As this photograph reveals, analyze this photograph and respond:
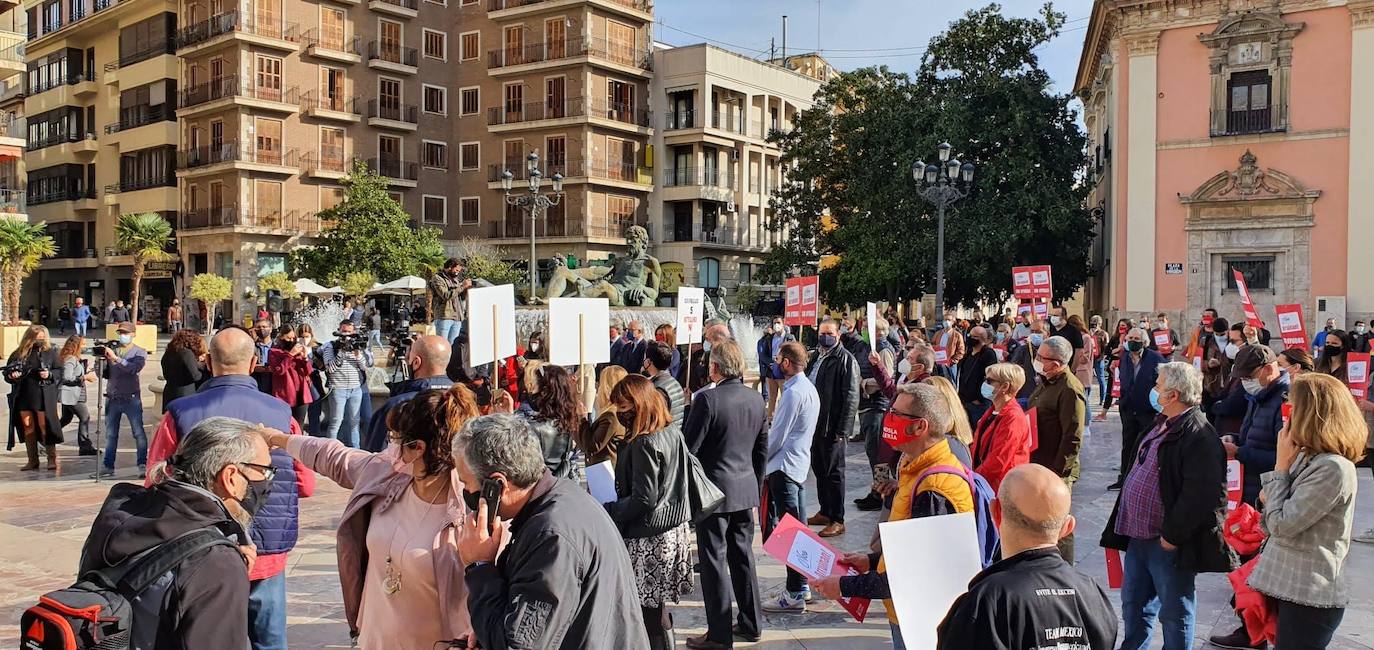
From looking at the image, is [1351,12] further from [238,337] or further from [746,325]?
[238,337]

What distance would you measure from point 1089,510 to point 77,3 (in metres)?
55.9

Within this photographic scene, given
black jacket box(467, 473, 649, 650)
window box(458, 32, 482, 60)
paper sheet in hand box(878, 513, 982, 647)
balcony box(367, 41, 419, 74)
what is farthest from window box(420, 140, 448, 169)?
black jacket box(467, 473, 649, 650)

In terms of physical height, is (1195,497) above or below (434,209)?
below

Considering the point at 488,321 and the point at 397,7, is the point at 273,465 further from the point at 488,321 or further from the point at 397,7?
the point at 397,7

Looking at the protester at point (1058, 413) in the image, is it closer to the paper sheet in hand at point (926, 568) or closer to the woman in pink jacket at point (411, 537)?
the paper sheet in hand at point (926, 568)

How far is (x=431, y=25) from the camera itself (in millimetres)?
50406

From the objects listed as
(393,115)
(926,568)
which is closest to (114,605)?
(926,568)

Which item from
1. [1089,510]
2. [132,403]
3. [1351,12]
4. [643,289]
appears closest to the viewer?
[1089,510]

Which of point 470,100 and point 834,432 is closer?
point 834,432

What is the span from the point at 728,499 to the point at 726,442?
322 mm

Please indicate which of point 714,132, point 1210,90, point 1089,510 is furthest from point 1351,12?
point 714,132

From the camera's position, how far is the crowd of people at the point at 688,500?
9.52 ft

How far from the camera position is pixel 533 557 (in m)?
2.82

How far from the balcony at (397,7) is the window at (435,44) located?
113 cm
